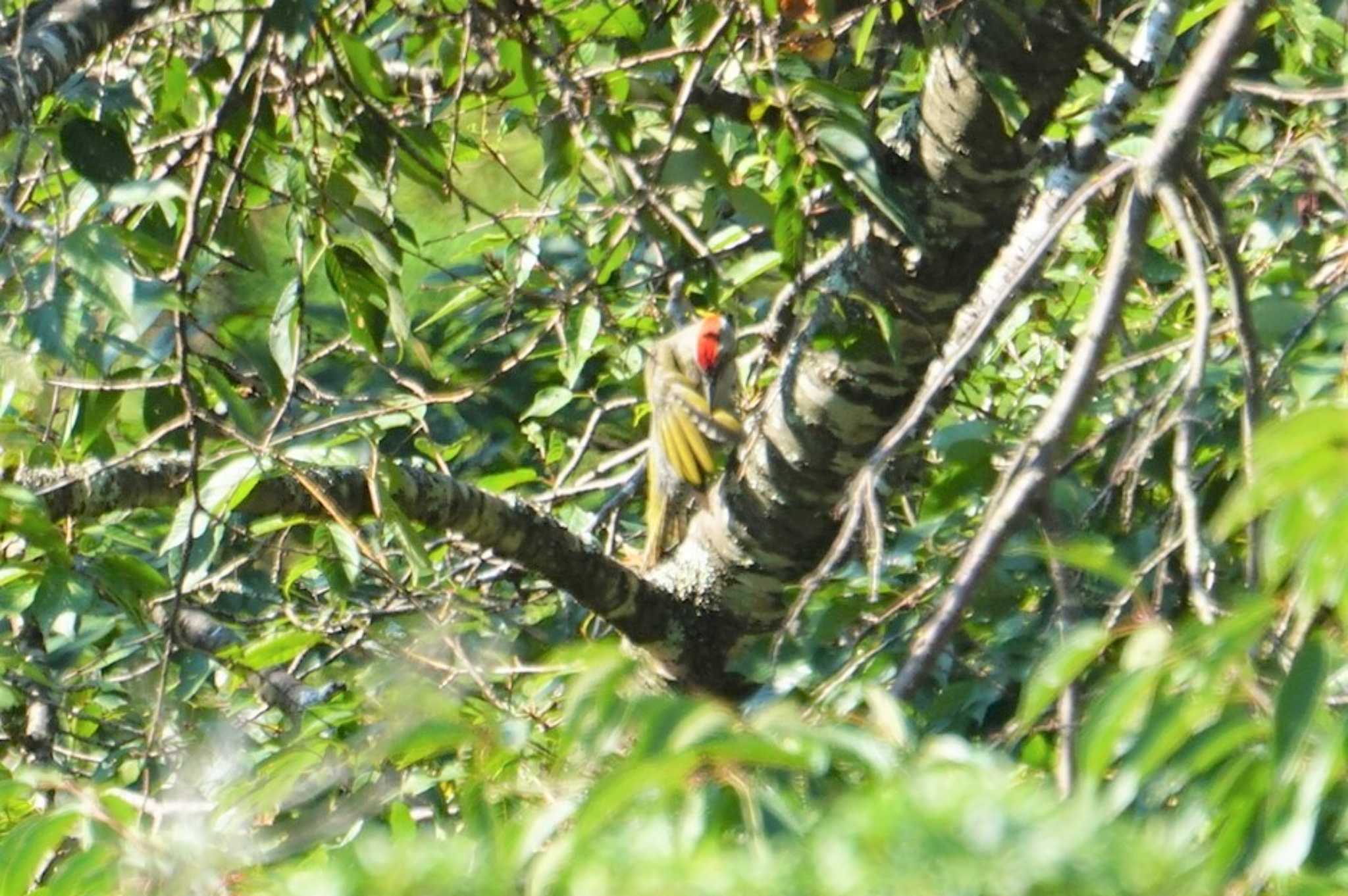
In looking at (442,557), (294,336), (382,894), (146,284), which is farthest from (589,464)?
(382,894)

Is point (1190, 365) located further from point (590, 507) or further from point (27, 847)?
point (590, 507)

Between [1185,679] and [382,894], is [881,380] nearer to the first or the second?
[1185,679]

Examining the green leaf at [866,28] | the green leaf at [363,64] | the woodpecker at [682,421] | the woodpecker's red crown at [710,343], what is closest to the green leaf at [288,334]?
the green leaf at [363,64]

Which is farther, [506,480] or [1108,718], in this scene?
[506,480]

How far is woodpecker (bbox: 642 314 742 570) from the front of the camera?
292 centimetres

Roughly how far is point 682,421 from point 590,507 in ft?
1.46

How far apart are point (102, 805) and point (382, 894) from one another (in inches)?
21.0

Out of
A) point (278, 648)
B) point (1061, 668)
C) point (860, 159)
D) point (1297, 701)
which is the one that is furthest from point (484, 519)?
point (1297, 701)

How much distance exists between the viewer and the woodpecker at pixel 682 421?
115 inches

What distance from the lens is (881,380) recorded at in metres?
2.44

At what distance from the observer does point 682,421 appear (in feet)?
9.86

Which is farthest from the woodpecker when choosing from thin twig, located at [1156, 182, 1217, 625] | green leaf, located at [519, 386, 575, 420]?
thin twig, located at [1156, 182, 1217, 625]

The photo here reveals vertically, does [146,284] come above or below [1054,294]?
above

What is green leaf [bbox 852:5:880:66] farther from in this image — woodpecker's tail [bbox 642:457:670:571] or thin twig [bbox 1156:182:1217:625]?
woodpecker's tail [bbox 642:457:670:571]
